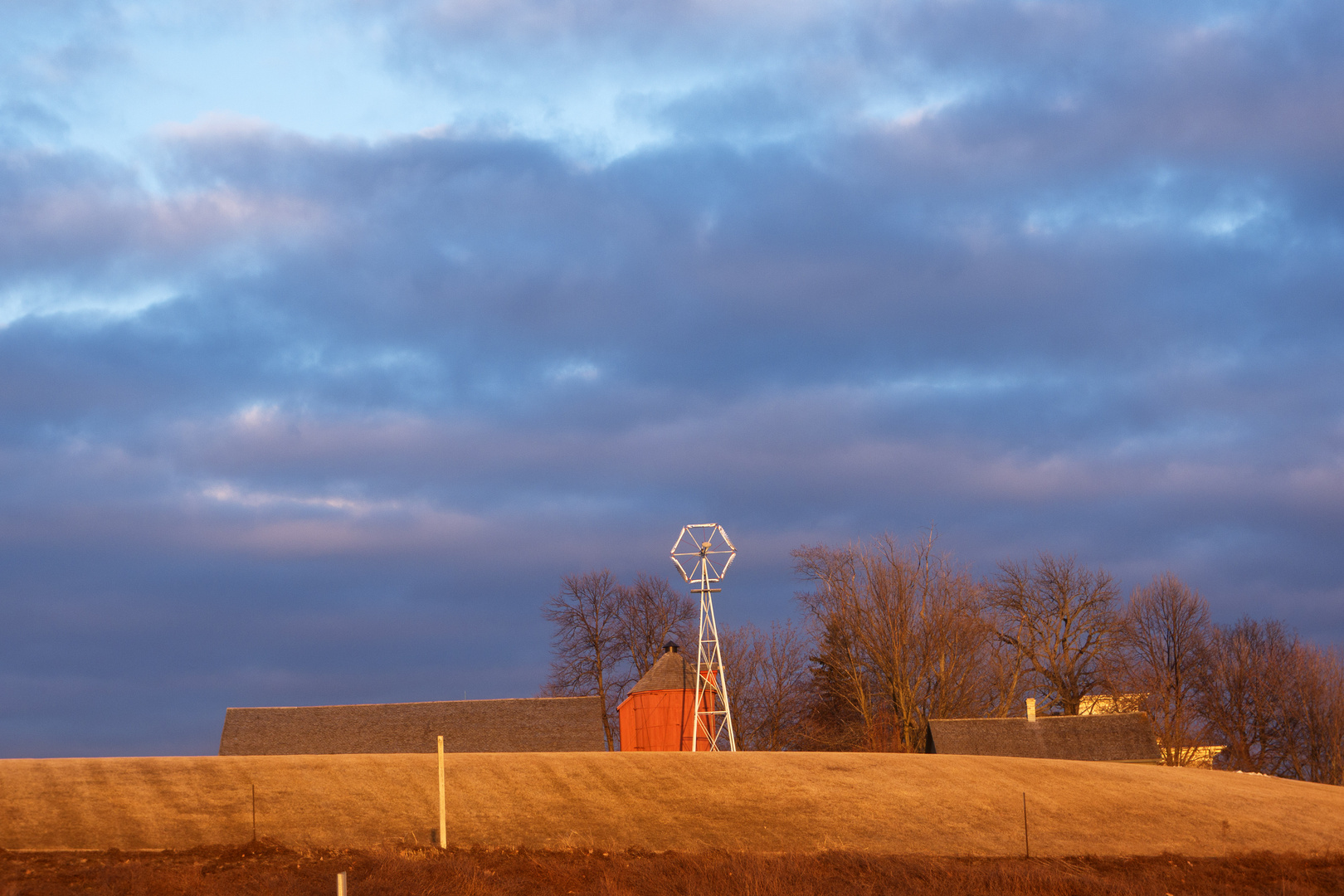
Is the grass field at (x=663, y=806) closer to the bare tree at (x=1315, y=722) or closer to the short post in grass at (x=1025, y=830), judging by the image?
the short post in grass at (x=1025, y=830)

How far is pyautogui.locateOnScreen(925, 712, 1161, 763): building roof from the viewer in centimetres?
5456

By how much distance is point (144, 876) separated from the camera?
26.1 m

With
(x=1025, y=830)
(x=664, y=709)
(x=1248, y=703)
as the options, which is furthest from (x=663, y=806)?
(x=1248, y=703)

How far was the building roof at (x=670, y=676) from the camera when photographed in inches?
2381

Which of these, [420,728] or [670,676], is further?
[670,676]

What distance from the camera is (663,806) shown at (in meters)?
36.2

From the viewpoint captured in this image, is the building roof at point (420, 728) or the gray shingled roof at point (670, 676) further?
the gray shingled roof at point (670, 676)

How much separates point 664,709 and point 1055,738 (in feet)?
61.4

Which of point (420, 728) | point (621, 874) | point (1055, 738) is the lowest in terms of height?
point (621, 874)

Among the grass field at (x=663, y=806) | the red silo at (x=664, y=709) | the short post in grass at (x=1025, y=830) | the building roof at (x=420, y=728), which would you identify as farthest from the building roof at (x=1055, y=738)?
the short post in grass at (x=1025, y=830)

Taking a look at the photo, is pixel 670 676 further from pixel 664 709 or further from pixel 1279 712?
pixel 1279 712

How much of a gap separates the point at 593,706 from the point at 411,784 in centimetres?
2099

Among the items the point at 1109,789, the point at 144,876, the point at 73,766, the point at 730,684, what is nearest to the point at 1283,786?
the point at 1109,789

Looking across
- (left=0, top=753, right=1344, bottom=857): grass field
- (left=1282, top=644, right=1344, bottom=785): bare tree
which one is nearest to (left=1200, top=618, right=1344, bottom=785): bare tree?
(left=1282, top=644, right=1344, bottom=785): bare tree
